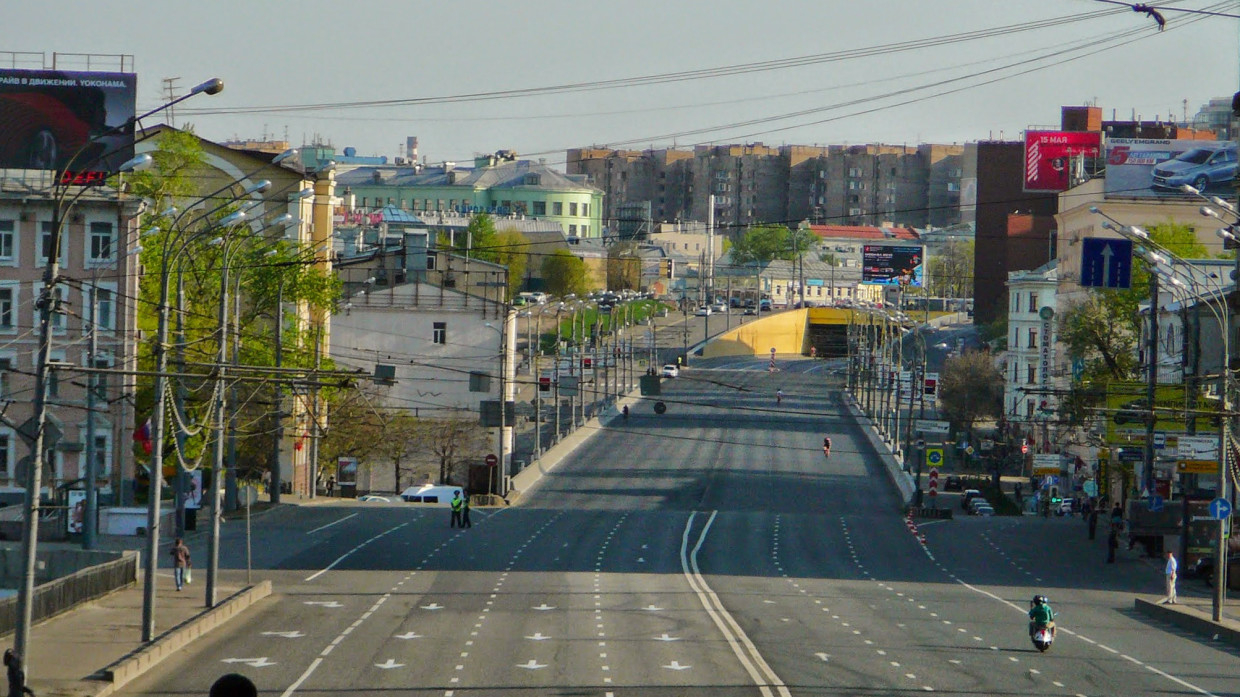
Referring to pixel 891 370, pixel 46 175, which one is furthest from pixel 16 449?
pixel 891 370

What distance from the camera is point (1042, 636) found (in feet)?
99.2

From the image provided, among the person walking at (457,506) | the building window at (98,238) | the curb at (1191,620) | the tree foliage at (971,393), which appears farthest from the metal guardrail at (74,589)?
the tree foliage at (971,393)

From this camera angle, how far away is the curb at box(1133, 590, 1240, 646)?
3362 centimetres

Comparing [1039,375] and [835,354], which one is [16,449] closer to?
[1039,375]

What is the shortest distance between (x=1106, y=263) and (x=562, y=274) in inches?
4678

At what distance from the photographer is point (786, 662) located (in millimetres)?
28375

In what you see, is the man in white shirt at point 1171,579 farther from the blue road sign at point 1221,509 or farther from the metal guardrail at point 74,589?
the metal guardrail at point 74,589

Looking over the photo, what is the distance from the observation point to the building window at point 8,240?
204 ft

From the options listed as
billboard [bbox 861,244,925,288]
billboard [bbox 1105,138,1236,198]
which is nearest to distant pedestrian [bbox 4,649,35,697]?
billboard [bbox 1105,138,1236,198]

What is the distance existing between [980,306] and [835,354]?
18.1 metres

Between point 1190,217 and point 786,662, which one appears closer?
point 786,662

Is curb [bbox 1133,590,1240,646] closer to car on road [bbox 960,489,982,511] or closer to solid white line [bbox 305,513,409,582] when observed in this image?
solid white line [bbox 305,513,409,582]

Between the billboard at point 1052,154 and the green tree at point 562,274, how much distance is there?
55538 mm

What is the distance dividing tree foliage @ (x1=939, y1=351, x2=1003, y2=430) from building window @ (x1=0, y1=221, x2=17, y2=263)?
7308 cm
